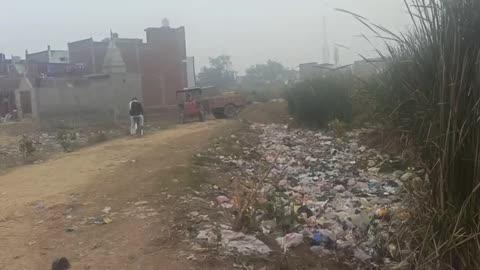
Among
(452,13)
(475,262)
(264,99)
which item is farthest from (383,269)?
(264,99)

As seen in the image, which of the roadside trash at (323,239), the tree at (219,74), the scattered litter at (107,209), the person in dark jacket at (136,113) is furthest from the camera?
the tree at (219,74)

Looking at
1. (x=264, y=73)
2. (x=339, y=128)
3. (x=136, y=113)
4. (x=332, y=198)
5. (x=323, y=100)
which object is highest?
(x=264, y=73)

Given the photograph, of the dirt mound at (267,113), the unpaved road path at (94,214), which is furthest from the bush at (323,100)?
the unpaved road path at (94,214)

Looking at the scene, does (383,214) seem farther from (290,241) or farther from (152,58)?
(152,58)

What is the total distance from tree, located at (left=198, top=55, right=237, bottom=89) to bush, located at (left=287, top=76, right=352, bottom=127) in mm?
41892

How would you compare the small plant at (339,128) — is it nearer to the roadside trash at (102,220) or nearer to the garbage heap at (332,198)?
the garbage heap at (332,198)

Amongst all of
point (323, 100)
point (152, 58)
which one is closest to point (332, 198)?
point (323, 100)

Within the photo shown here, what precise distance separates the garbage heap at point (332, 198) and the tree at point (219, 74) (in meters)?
49.1

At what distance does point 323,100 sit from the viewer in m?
20.5

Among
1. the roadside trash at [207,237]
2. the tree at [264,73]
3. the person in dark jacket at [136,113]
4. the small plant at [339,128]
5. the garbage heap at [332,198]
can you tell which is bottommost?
the garbage heap at [332,198]

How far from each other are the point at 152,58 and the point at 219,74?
27.4 meters

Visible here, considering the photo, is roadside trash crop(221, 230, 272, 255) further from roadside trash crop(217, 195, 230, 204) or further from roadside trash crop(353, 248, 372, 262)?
roadside trash crop(217, 195, 230, 204)

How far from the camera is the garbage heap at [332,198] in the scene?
4.93m

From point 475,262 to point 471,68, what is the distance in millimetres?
1246
